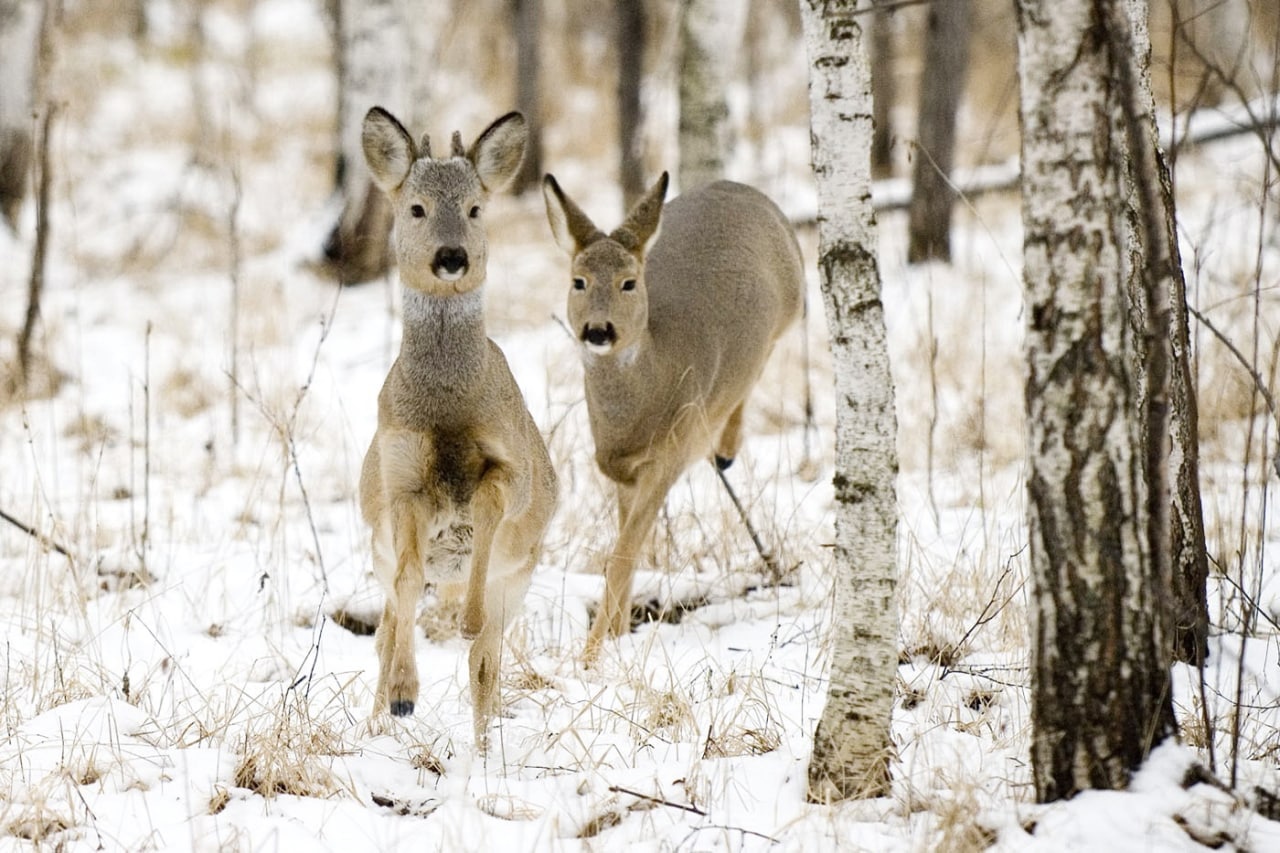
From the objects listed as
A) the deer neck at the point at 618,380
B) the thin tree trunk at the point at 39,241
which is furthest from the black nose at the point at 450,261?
the thin tree trunk at the point at 39,241

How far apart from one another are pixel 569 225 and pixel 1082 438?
3434mm

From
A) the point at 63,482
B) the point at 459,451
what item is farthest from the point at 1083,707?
the point at 63,482

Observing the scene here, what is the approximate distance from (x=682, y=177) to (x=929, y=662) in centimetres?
465

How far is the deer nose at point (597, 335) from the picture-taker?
5922mm

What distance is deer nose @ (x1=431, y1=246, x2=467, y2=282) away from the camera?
467 centimetres

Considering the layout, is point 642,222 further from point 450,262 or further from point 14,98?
point 14,98

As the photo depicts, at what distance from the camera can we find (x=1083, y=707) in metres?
3.28

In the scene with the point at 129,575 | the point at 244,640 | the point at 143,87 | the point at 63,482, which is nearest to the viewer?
the point at 244,640

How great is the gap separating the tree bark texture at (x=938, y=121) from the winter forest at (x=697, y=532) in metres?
0.57

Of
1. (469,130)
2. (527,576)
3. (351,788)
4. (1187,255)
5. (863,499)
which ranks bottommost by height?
(351,788)

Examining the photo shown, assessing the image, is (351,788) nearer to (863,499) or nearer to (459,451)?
(459,451)

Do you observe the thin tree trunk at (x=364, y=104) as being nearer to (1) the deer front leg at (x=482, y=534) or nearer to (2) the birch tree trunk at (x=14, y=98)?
(2) the birch tree trunk at (x=14, y=98)

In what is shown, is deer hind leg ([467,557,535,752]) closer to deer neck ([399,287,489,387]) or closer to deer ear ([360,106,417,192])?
deer neck ([399,287,489,387])

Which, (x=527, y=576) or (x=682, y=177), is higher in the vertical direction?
(x=682, y=177)
